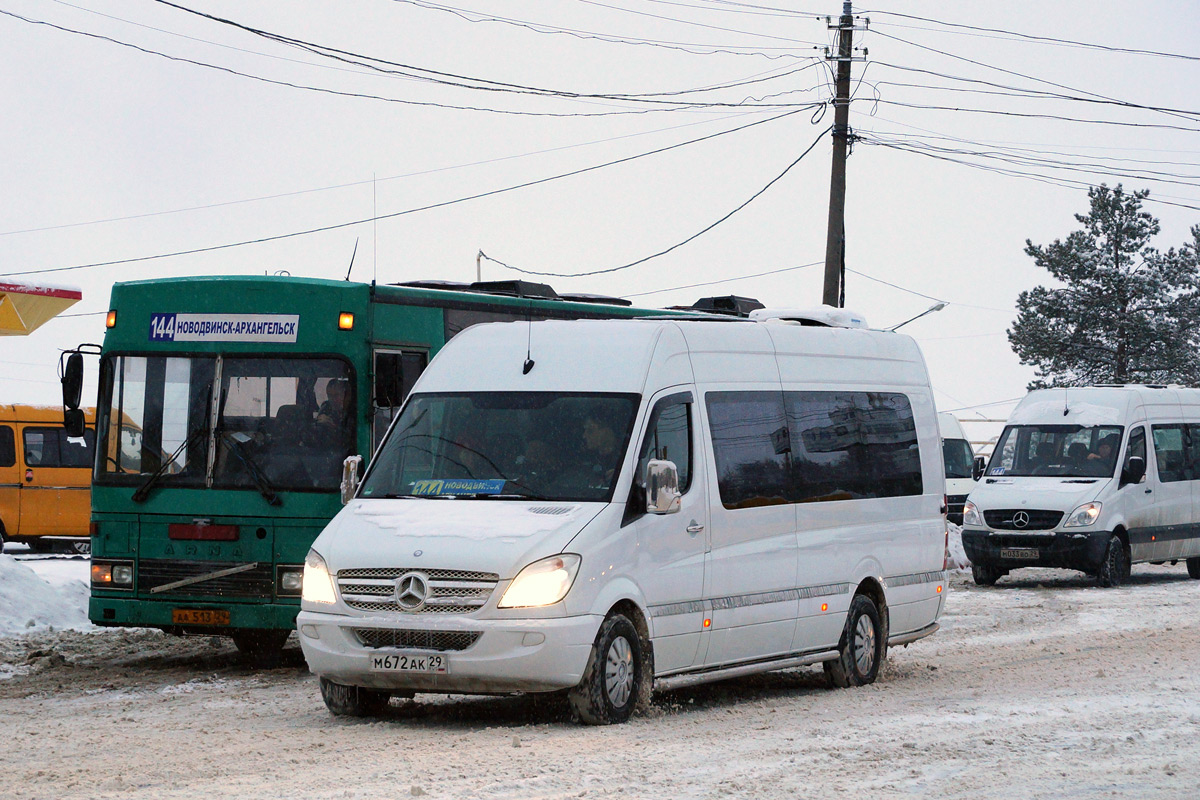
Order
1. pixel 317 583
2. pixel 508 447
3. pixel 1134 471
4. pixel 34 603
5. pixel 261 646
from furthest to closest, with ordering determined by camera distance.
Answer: pixel 1134 471 → pixel 34 603 → pixel 261 646 → pixel 508 447 → pixel 317 583

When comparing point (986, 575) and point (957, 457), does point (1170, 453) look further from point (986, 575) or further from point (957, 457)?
point (957, 457)

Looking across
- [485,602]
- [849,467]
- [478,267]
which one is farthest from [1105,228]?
[485,602]

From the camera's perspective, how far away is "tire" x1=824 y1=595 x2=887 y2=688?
12.4 m

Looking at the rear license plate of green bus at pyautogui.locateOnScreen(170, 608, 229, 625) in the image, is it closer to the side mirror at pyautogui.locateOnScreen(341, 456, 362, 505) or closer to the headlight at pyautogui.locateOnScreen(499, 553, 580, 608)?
the side mirror at pyautogui.locateOnScreen(341, 456, 362, 505)

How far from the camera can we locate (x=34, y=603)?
56.4 feet

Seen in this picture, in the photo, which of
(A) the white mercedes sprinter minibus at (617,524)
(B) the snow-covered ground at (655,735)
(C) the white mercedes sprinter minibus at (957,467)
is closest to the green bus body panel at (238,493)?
(B) the snow-covered ground at (655,735)

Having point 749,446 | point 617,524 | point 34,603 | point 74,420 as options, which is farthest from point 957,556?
point 617,524

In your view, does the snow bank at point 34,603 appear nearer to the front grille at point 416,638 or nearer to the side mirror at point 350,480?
the side mirror at point 350,480

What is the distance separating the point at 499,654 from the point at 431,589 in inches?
20.9

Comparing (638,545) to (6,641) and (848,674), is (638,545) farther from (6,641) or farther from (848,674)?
(6,641)

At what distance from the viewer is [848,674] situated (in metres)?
12.4

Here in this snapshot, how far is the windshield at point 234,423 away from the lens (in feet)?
44.4

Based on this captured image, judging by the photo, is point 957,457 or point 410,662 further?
point 957,457

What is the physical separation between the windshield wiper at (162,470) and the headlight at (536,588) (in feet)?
16.0
